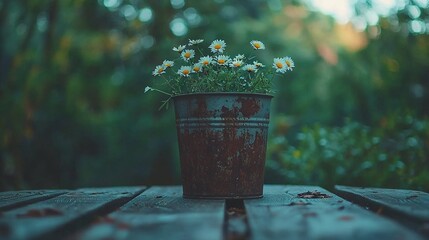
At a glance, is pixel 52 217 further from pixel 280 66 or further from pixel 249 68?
pixel 280 66

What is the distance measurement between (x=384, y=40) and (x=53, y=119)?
13.8 feet

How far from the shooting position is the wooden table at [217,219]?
4.91 ft

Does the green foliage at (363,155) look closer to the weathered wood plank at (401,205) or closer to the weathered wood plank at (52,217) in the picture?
the weathered wood plank at (401,205)

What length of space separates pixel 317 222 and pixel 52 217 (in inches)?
30.1

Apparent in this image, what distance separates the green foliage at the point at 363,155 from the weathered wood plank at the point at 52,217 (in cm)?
256

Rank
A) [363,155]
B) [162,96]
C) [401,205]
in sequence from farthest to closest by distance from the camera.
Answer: [162,96]
[363,155]
[401,205]

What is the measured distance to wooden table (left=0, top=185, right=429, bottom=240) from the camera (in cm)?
150

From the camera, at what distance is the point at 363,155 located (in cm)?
480

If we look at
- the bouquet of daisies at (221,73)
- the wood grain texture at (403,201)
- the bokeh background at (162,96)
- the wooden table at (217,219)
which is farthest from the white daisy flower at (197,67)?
the bokeh background at (162,96)

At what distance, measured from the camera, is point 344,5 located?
7.03 meters

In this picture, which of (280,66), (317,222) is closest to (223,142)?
(280,66)

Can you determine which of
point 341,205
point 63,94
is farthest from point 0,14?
point 341,205

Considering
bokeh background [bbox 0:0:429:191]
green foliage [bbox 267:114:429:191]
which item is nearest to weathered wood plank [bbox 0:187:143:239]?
green foliage [bbox 267:114:429:191]

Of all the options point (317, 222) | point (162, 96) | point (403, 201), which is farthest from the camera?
point (162, 96)
